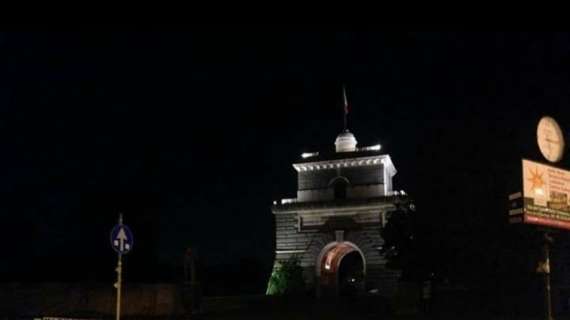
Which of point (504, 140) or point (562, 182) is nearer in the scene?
point (562, 182)

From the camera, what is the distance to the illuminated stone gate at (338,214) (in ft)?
141

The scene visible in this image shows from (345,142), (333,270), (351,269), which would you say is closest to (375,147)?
(345,142)

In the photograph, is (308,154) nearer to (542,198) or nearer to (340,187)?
(340,187)

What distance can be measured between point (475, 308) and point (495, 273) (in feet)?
13.2

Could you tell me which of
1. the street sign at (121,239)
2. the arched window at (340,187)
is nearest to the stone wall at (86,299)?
the street sign at (121,239)

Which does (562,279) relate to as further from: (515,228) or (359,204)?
(359,204)

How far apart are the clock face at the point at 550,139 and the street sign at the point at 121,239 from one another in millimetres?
9787

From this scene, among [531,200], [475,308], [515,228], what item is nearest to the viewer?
[531,200]

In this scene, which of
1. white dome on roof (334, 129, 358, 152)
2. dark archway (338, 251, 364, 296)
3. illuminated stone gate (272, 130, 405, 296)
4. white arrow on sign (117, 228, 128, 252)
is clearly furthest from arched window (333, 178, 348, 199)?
white arrow on sign (117, 228, 128, 252)

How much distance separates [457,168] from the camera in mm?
24844

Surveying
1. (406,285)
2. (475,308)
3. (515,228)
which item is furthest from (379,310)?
(515,228)

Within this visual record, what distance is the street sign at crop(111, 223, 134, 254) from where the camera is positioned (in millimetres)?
14961

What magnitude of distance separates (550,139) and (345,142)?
34.4m

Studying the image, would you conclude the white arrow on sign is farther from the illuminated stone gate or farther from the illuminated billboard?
the illuminated stone gate
